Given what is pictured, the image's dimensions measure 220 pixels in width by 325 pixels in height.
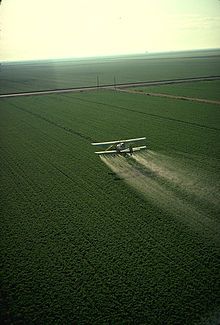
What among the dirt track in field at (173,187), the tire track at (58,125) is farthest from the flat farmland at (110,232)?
the tire track at (58,125)

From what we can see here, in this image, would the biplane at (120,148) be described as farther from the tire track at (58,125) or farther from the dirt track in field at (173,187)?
the tire track at (58,125)

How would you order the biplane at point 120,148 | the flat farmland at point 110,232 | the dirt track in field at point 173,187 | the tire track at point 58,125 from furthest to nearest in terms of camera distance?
the tire track at point 58,125
the biplane at point 120,148
the dirt track in field at point 173,187
the flat farmland at point 110,232

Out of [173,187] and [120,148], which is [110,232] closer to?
[173,187]

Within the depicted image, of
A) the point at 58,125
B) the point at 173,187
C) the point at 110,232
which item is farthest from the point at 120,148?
the point at 58,125

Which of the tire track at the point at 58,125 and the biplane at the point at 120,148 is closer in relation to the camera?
the biplane at the point at 120,148

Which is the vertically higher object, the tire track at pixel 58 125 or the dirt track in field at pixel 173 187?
the tire track at pixel 58 125

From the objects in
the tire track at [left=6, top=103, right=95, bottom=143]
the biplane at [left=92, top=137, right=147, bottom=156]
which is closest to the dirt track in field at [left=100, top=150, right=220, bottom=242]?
the biplane at [left=92, top=137, right=147, bottom=156]

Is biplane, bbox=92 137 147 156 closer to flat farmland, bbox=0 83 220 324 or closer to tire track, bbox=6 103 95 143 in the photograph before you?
flat farmland, bbox=0 83 220 324
